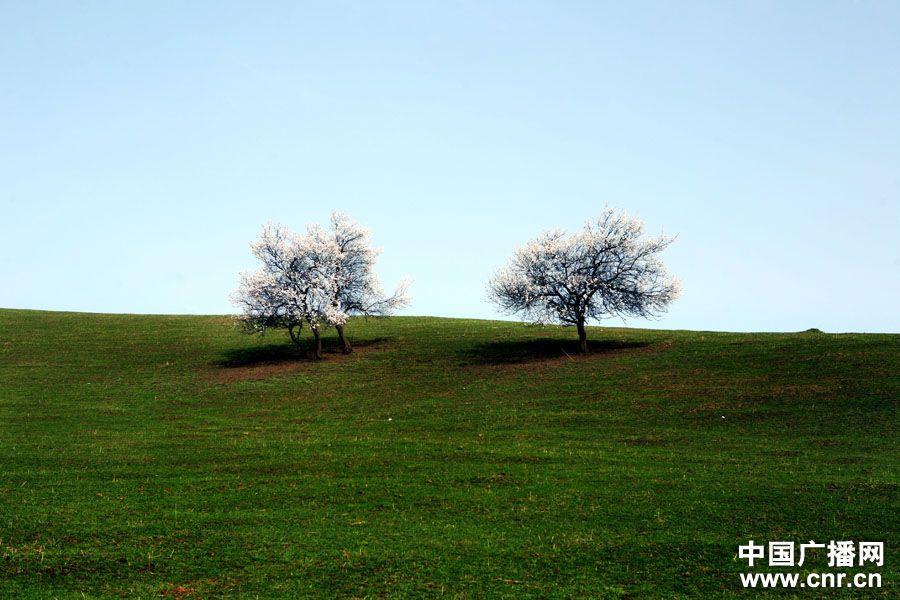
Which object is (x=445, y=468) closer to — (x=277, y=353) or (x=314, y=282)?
(x=314, y=282)

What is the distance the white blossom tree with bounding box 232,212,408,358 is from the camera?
56.7m

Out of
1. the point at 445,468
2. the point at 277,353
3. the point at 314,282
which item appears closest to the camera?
the point at 445,468

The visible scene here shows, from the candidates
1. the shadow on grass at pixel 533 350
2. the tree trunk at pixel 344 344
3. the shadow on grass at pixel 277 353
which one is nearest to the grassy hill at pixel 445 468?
the shadow on grass at pixel 533 350

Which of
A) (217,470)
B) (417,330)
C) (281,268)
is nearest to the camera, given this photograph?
(217,470)

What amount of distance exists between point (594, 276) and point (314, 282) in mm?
23486

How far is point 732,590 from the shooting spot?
15742mm

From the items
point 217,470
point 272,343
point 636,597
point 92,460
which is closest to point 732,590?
point 636,597

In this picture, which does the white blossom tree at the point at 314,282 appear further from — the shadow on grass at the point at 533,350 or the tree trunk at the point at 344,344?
the shadow on grass at the point at 533,350

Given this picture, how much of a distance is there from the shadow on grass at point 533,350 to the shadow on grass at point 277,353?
11094 millimetres

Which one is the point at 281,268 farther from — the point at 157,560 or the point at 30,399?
the point at 157,560

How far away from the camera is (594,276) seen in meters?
57.8

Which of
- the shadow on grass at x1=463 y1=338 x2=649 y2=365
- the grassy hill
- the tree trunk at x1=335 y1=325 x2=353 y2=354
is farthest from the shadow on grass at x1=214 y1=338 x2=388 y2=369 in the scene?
the shadow on grass at x1=463 y1=338 x2=649 y2=365

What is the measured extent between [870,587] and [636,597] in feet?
18.3

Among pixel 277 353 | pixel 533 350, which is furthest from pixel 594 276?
pixel 277 353
